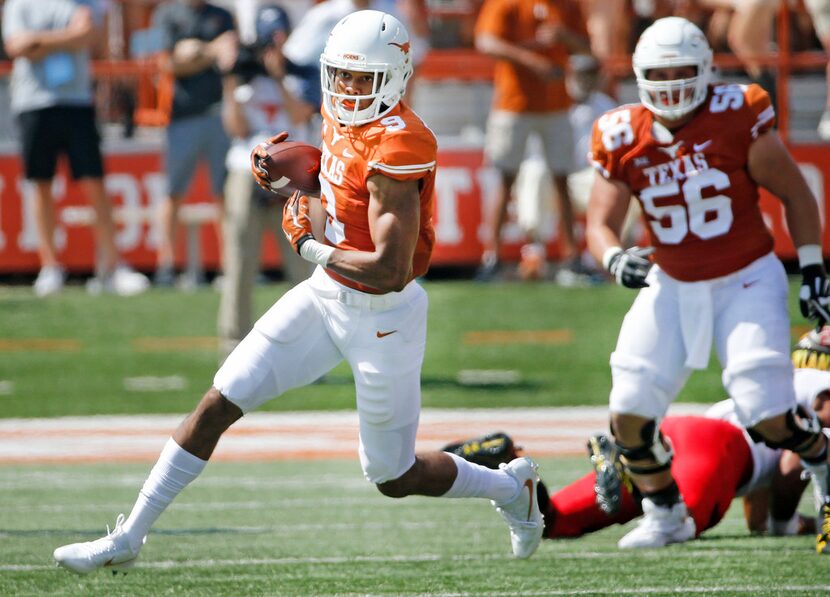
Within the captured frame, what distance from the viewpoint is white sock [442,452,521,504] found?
16.5 ft

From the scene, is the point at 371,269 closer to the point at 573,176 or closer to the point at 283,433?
the point at 283,433

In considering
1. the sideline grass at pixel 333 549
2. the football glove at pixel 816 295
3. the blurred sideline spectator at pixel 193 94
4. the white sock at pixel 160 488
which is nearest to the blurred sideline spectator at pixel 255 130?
the sideline grass at pixel 333 549

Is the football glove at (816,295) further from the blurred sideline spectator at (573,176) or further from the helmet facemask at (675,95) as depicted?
the blurred sideline spectator at (573,176)

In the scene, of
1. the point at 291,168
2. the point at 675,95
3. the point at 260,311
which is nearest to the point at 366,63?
the point at 291,168

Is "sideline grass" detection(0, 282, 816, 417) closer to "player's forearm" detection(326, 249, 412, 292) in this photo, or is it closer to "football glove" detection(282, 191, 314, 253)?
"football glove" detection(282, 191, 314, 253)

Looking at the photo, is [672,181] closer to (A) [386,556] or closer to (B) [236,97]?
(A) [386,556]

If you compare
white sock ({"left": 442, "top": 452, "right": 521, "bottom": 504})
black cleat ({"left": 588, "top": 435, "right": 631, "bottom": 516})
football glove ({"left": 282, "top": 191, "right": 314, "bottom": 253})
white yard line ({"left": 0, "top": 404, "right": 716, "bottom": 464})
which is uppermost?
football glove ({"left": 282, "top": 191, "right": 314, "bottom": 253})

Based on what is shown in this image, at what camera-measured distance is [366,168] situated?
4660 mm

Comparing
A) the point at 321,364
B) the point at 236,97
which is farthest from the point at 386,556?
the point at 236,97

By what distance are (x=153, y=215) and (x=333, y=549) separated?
23.1 feet

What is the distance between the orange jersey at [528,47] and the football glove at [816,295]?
623 centimetres

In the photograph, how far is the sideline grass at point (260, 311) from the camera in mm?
9078

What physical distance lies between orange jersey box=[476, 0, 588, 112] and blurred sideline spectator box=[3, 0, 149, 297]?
289 cm

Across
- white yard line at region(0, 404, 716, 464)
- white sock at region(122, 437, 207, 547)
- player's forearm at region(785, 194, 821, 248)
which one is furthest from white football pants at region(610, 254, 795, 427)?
white yard line at region(0, 404, 716, 464)
